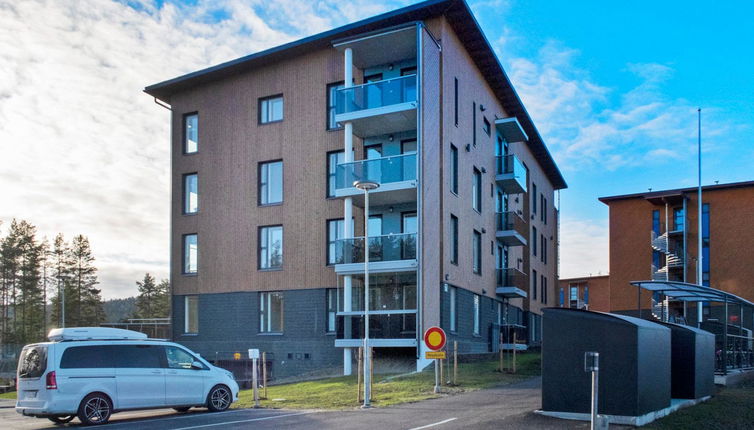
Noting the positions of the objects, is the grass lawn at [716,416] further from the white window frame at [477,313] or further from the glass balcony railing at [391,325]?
the white window frame at [477,313]

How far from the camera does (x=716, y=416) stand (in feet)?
47.5

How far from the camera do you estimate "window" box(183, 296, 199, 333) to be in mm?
33250

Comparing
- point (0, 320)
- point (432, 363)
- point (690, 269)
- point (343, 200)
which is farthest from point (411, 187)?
point (0, 320)

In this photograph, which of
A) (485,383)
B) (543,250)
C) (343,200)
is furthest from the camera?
(543,250)

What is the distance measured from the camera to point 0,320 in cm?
7238

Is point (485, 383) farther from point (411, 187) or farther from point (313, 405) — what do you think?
point (411, 187)

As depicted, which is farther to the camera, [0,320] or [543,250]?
[0,320]

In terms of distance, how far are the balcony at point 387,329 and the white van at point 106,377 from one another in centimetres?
966

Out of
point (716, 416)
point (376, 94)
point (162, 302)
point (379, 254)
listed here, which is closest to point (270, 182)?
point (376, 94)

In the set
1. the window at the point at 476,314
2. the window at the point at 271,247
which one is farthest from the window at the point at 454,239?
the window at the point at 271,247

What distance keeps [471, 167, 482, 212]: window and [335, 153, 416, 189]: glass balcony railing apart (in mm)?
7390

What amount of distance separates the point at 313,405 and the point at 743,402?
9.94 meters

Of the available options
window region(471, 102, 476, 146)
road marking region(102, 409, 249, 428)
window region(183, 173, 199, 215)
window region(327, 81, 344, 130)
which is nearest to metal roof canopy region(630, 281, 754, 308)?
window region(471, 102, 476, 146)

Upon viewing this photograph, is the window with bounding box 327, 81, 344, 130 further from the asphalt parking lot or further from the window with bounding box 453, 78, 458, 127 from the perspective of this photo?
the asphalt parking lot
